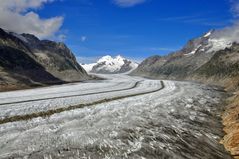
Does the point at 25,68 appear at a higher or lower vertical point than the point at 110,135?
higher

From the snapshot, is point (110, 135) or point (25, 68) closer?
point (110, 135)

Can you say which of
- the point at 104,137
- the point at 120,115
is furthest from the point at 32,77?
the point at 104,137

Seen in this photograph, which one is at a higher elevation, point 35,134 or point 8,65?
point 8,65

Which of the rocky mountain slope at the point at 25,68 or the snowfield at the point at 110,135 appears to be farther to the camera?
the rocky mountain slope at the point at 25,68

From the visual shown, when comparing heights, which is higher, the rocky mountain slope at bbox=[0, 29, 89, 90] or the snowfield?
the rocky mountain slope at bbox=[0, 29, 89, 90]

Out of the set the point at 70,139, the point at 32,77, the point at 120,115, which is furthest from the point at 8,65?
the point at 70,139

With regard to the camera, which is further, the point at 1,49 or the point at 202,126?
the point at 1,49

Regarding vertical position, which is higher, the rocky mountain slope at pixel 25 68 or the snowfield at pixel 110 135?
the rocky mountain slope at pixel 25 68

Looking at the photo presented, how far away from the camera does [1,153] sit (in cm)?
2097

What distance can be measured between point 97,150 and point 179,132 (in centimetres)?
1035

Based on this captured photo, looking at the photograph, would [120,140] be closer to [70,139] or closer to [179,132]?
[70,139]

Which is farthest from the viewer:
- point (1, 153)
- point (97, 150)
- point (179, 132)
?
point (179, 132)

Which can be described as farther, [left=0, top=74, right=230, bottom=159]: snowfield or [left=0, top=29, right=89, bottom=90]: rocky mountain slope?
[left=0, top=29, right=89, bottom=90]: rocky mountain slope

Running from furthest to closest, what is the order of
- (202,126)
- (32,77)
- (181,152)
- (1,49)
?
(1,49), (32,77), (202,126), (181,152)
